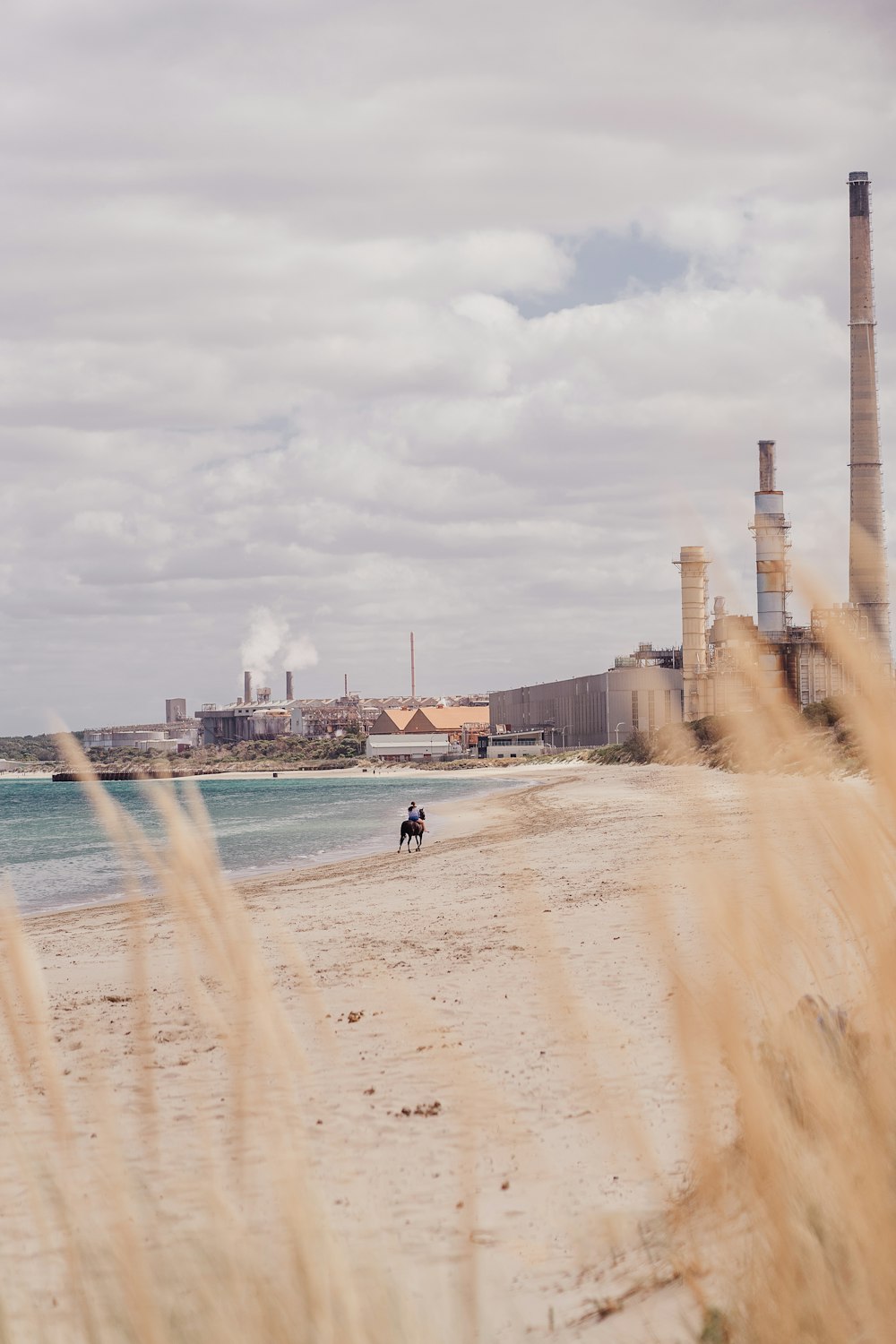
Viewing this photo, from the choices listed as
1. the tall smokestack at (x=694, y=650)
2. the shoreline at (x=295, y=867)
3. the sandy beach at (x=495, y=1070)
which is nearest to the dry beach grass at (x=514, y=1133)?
the sandy beach at (x=495, y=1070)

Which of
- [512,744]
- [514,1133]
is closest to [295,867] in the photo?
[514,1133]

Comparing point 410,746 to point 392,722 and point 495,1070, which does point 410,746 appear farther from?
point 495,1070

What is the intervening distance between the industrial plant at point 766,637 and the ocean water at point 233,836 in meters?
1.36

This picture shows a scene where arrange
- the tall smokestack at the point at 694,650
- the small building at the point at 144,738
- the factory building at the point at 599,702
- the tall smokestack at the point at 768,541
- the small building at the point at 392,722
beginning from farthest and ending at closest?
the small building at the point at 144,738
the small building at the point at 392,722
the factory building at the point at 599,702
the tall smokestack at the point at 694,650
the tall smokestack at the point at 768,541

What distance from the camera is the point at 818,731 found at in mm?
2816

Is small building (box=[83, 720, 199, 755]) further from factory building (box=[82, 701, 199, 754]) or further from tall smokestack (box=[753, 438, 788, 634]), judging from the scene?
tall smokestack (box=[753, 438, 788, 634])

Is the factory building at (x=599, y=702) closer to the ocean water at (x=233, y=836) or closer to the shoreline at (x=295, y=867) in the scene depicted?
the ocean water at (x=233, y=836)

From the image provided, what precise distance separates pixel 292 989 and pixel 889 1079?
8.06 m

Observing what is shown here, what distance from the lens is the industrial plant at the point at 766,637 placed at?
245cm

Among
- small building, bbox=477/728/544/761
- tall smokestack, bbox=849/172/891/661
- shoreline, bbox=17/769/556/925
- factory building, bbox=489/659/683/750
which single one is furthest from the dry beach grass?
small building, bbox=477/728/544/761

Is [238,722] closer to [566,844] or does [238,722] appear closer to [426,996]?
[566,844]

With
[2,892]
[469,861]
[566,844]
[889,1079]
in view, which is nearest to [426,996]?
[2,892]

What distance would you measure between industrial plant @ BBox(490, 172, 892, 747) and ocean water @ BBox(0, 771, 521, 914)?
1.36m

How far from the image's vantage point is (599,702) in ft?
332
